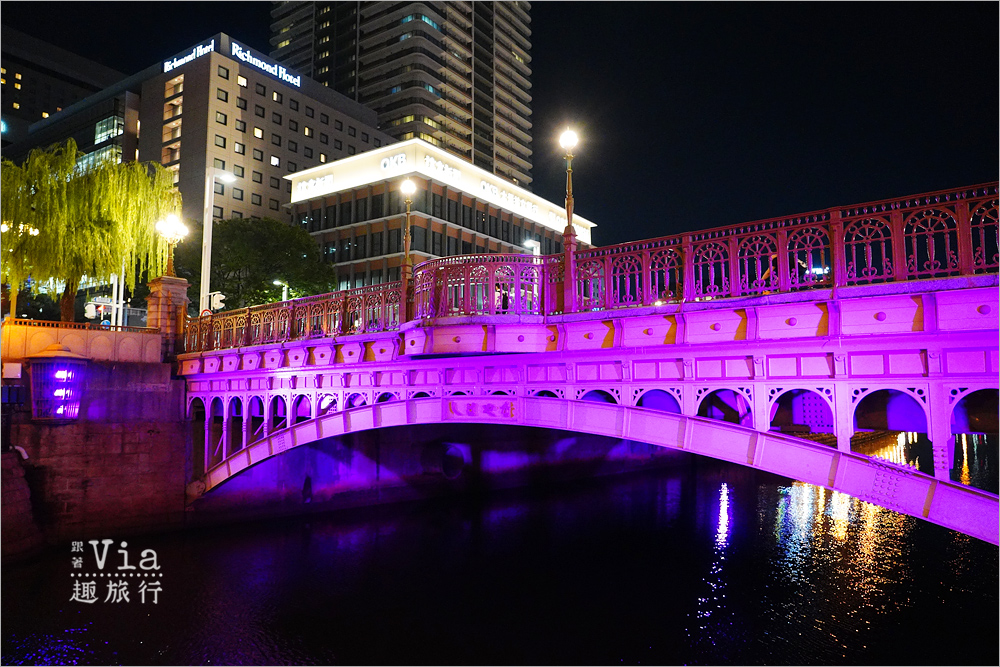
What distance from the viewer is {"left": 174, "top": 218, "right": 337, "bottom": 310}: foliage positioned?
130 ft

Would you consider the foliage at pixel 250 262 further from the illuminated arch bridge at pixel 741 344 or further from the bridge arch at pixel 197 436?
the illuminated arch bridge at pixel 741 344

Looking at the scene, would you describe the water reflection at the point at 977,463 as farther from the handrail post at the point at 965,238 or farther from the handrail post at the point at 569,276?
the handrail post at the point at 569,276

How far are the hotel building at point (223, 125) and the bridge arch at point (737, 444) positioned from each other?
172ft

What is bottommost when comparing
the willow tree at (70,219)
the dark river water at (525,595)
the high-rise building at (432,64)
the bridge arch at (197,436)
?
the dark river water at (525,595)

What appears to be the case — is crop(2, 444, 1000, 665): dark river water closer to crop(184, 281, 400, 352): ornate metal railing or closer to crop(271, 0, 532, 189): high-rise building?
crop(184, 281, 400, 352): ornate metal railing

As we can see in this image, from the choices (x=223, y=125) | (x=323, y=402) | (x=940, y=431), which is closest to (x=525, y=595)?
(x=323, y=402)

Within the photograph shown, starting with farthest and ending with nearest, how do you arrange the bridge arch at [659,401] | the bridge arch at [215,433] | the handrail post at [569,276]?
1. the bridge arch at [215,433]
2. the bridge arch at [659,401]
3. the handrail post at [569,276]

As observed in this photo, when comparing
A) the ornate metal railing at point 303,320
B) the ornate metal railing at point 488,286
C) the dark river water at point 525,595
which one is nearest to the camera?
the ornate metal railing at point 488,286

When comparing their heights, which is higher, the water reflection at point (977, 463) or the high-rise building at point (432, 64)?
the high-rise building at point (432, 64)

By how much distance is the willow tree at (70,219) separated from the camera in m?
20.8

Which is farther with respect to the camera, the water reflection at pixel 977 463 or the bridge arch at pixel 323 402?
the water reflection at pixel 977 463

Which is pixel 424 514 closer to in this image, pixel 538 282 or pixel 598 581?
pixel 598 581

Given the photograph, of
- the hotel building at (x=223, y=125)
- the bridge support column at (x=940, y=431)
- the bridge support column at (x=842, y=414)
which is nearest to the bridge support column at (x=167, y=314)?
the bridge support column at (x=842, y=414)

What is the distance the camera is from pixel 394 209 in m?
58.8
